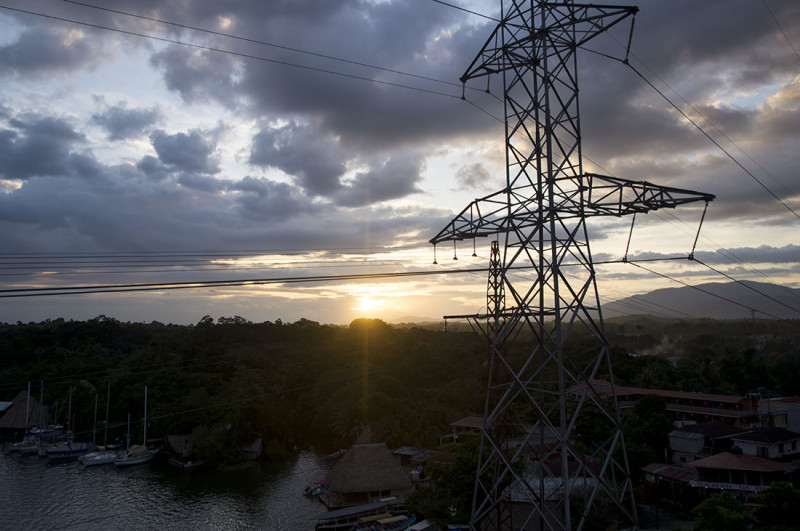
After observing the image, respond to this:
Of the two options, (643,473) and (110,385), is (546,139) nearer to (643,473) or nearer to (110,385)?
(643,473)

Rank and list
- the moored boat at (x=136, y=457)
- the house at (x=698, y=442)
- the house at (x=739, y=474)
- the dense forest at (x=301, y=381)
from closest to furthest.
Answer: the house at (x=739, y=474) < the house at (x=698, y=442) < the moored boat at (x=136, y=457) < the dense forest at (x=301, y=381)

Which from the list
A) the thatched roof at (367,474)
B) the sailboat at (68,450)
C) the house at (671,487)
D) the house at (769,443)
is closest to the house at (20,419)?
the sailboat at (68,450)

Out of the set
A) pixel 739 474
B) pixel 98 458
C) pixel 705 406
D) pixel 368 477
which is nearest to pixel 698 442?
pixel 739 474

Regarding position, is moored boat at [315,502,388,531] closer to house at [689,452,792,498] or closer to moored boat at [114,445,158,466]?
house at [689,452,792,498]

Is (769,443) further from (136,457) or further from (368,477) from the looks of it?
(136,457)

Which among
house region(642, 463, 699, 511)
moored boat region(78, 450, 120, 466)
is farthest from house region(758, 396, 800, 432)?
moored boat region(78, 450, 120, 466)

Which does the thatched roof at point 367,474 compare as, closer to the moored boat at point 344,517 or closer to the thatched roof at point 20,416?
the moored boat at point 344,517
